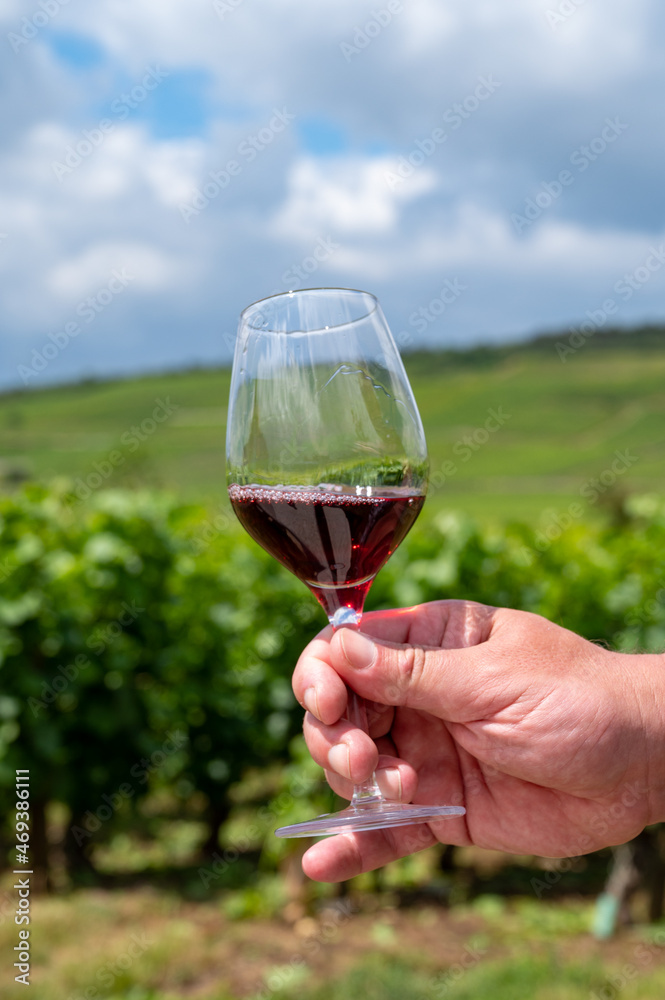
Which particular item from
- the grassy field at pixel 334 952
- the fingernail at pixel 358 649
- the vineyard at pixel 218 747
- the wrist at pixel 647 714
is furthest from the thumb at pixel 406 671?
the vineyard at pixel 218 747

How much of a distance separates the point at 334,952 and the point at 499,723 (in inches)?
120

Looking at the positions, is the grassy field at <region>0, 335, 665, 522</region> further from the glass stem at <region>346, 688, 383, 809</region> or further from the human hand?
the glass stem at <region>346, 688, 383, 809</region>

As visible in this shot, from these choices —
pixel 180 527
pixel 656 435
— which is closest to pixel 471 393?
pixel 656 435

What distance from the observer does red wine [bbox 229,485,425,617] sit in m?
1.75

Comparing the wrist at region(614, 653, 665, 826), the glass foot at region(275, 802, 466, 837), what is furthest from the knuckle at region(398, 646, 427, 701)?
the wrist at region(614, 653, 665, 826)

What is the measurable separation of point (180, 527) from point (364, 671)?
4.27m

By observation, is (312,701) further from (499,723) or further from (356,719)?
(499,723)

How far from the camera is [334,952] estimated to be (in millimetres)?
4434

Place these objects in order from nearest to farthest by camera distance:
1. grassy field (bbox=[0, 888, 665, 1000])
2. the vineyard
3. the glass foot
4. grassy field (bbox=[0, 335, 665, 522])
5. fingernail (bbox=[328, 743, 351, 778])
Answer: the glass foot < fingernail (bbox=[328, 743, 351, 778]) < grassy field (bbox=[0, 888, 665, 1000]) < the vineyard < grassy field (bbox=[0, 335, 665, 522])

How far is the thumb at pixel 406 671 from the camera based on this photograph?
1860 millimetres

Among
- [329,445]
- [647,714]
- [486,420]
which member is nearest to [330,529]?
[329,445]

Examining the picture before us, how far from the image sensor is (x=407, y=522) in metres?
1.92

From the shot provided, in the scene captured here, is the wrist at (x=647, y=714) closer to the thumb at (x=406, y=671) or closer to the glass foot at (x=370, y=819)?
the thumb at (x=406, y=671)

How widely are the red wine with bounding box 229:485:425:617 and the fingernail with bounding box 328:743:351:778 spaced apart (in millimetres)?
292
